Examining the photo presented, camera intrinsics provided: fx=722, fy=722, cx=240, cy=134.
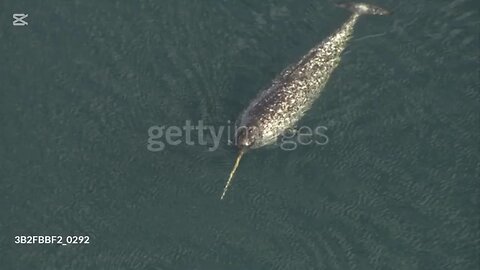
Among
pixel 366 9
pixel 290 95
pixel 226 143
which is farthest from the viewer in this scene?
pixel 366 9

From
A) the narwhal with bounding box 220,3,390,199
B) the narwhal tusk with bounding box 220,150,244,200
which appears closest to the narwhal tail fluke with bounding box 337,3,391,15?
the narwhal with bounding box 220,3,390,199

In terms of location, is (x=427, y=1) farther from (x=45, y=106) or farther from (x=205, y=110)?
(x=45, y=106)

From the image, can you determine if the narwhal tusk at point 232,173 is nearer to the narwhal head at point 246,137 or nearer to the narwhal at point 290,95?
the narwhal at point 290,95

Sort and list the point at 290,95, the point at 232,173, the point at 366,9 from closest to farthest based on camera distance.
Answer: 1. the point at 232,173
2. the point at 290,95
3. the point at 366,9

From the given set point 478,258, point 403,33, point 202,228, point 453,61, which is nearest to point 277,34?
point 403,33

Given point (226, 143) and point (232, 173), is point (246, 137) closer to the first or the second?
point (226, 143)

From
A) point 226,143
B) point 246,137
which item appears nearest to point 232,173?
point 226,143

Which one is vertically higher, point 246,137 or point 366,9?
point 366,9

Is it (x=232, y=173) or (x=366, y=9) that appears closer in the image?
(x=232, y=173)
